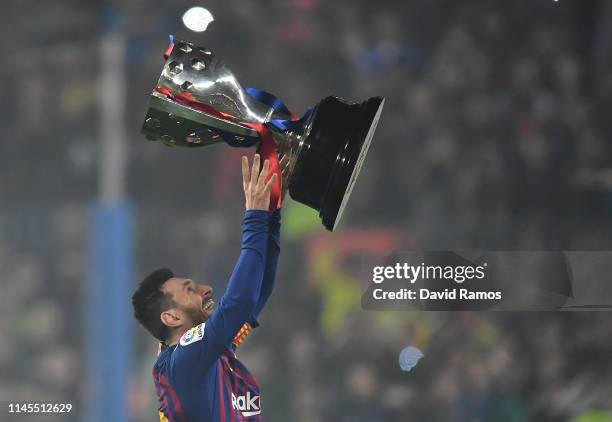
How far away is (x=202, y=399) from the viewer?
252 cm

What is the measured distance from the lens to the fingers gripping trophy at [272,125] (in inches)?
96.7

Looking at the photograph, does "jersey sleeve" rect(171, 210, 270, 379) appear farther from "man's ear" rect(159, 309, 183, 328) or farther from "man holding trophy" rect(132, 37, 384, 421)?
"man's ear" rect(159, 309, 183, 328)

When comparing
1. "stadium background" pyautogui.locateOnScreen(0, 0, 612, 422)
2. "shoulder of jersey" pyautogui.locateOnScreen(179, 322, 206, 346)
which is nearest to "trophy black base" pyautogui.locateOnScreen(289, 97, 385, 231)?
"shoulder of jersey" pyautogui.locateOnScreen(179, 322, 206, 346)

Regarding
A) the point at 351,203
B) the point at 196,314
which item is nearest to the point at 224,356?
the point at 196,314

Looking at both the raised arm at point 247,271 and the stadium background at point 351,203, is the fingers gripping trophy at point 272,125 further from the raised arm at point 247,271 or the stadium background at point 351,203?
the stadium background at point 351,203

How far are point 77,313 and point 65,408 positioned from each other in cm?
46

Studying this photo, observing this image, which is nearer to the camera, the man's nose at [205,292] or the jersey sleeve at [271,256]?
the jersey sleeve at [271,256]

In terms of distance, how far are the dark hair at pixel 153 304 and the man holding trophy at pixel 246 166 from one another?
168 millimetres

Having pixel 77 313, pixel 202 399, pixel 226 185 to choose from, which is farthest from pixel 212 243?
pixel 202 399

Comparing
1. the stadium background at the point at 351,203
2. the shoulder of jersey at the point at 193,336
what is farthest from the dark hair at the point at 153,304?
the stadium background at the point at 351,203

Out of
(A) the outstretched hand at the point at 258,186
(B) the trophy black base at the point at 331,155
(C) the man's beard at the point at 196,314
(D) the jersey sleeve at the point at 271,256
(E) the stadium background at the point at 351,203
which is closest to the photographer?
(A) the outstretched hand at the point at 258,186

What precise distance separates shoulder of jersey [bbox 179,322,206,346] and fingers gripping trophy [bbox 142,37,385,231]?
385mm

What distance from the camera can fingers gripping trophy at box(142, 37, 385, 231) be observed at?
2457mm

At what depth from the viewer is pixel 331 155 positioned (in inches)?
96.7
